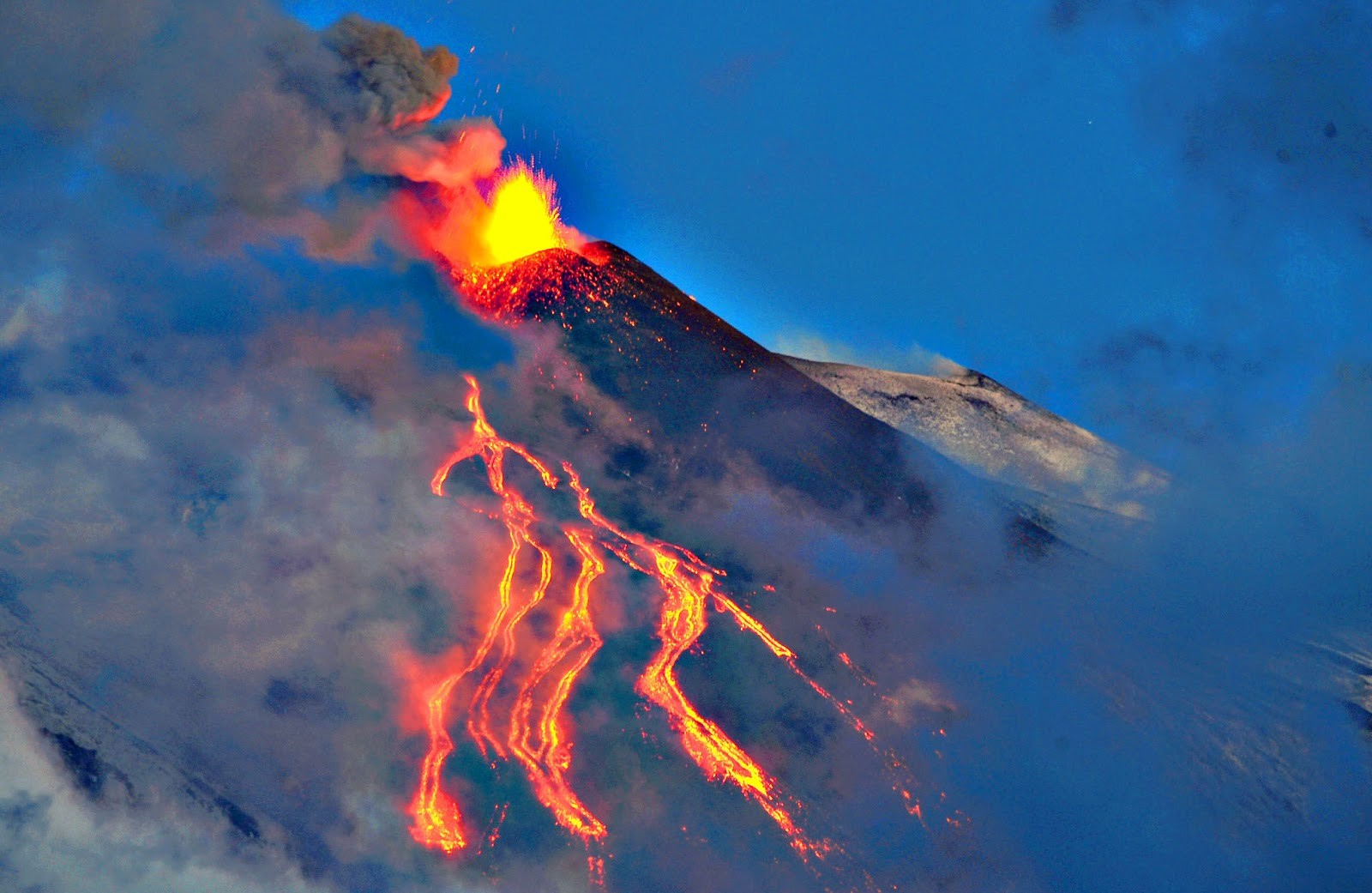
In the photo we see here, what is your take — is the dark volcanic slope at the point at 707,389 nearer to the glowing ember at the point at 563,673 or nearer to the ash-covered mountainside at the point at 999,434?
the ash-covered mountainside at the point at 999,434

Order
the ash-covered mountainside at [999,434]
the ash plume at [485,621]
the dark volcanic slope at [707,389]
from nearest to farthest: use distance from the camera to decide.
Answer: the ash plume at [485,621], the dark volcanic slope at [707,389], the ash-covered mountainside at [999,434]

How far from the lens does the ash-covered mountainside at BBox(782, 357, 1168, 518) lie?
1291cm

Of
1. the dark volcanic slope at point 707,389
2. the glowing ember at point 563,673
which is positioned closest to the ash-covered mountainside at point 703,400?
the dark volcanic slope at point 707,389

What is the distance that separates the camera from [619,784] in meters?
7.97

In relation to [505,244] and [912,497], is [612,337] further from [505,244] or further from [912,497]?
[912,497]

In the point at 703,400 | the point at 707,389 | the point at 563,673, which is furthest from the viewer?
the point at 707,389

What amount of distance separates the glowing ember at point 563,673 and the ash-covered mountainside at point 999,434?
14.7 feet

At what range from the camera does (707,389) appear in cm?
1302

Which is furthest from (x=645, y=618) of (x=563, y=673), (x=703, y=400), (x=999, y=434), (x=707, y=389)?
(x=999, y=434)

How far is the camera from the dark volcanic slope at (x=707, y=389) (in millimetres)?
12180

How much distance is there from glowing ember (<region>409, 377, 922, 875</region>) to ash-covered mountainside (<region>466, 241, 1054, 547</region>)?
1.55m

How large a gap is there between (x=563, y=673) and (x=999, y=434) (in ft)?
24.3

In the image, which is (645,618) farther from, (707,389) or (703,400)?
(707,389)

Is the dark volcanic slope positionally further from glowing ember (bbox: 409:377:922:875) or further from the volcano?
glowing ember (bbox: 409:377:922:875)
